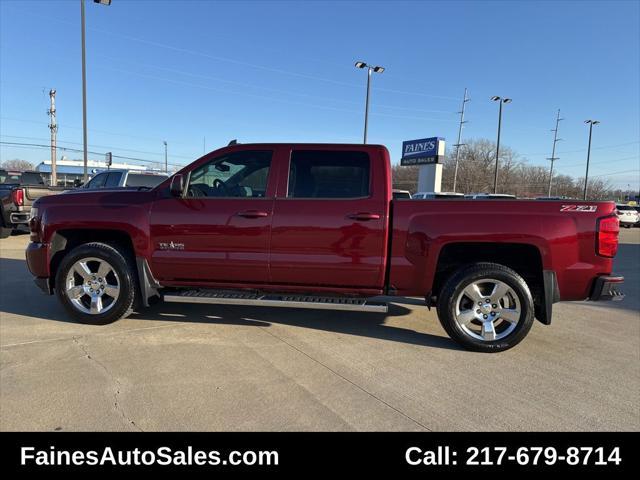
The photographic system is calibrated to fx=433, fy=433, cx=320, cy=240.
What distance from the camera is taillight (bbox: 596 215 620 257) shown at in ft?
12.9

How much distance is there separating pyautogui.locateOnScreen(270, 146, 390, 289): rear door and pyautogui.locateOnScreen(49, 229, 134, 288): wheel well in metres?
1.74

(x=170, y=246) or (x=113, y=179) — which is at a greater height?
(x=113, y=179)

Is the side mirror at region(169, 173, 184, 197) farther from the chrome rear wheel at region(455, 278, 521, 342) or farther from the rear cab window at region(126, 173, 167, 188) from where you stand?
the rear cab window at region(126, 173, 167, 188)

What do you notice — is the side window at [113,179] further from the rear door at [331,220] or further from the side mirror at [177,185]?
the rear door at [331,220]

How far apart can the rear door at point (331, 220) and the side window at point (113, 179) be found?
28.8 ft

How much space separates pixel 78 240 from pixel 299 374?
316 centimetres

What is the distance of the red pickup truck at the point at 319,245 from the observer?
405 cm

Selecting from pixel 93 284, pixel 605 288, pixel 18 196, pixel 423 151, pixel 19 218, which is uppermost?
pixel 423 151

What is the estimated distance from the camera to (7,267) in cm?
793

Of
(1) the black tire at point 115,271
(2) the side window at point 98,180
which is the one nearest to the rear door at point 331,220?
(1) the black tire at point 115,271

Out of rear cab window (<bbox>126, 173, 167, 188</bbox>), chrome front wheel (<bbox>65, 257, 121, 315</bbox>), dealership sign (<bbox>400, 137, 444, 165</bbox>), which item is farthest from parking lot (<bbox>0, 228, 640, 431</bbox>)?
dealership sign (<bbox>400, 137, 444, 165</bbox>)

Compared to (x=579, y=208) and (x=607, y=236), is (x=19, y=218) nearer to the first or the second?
(x=579, y=208)

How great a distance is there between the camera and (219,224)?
4406mm

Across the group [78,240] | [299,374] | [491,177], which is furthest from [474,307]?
[491,177]
